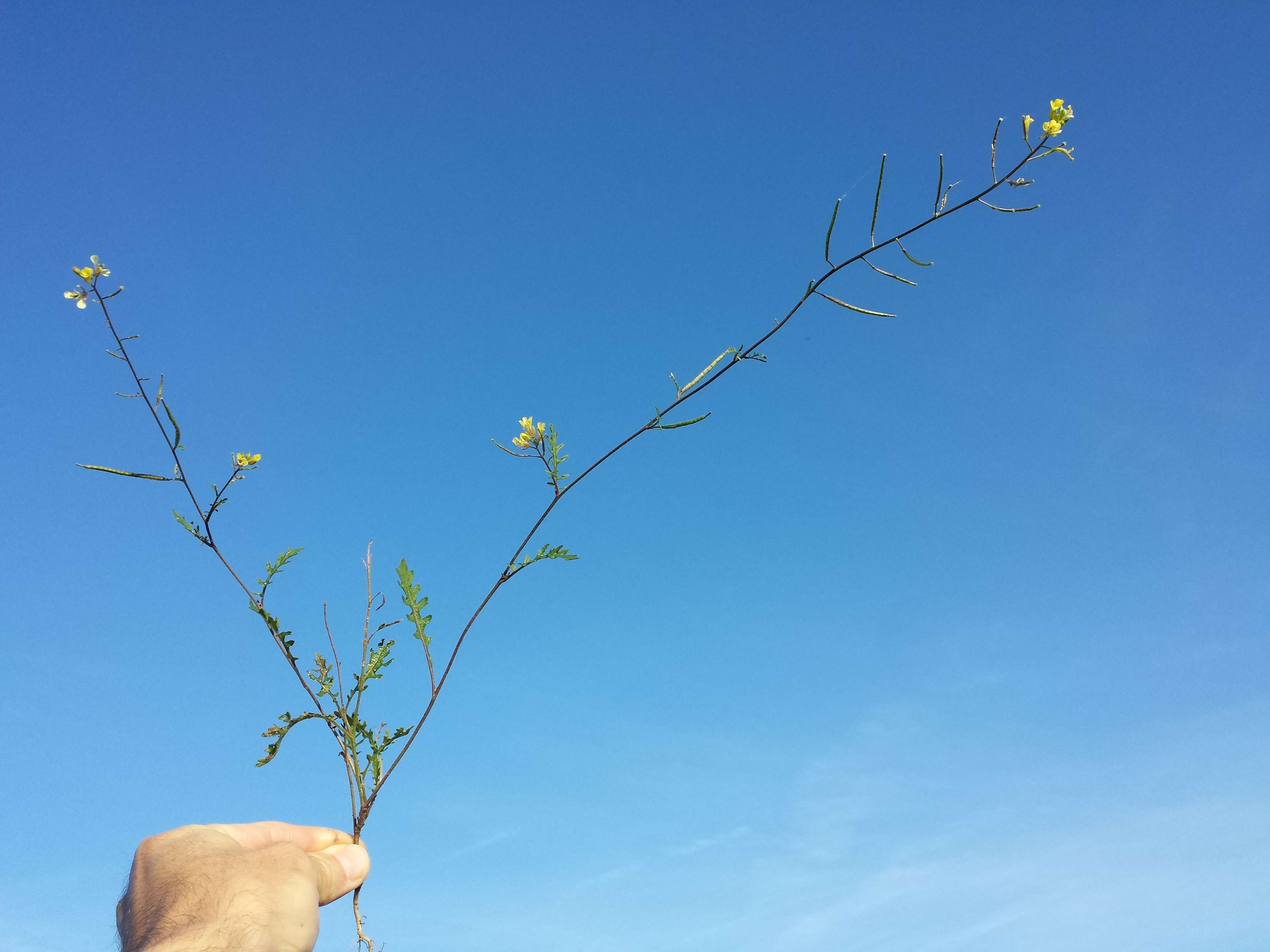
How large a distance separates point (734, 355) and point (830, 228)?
21.6 inches

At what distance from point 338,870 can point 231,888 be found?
1.23ft

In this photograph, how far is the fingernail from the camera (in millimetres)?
2916

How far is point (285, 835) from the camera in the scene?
307 cm

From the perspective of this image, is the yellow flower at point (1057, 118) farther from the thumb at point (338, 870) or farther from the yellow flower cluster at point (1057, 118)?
the thumb at point (338, 870)

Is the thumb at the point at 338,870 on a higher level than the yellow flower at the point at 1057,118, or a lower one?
lower

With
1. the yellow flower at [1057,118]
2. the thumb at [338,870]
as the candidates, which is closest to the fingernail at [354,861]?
the thumb at [338,870]

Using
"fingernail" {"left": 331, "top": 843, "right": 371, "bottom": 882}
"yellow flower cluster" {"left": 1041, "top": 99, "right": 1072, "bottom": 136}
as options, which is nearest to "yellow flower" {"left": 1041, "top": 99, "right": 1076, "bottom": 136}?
"yellow flower cluster" {"left": 1041, "top": 99, "right": 1072, "bottom": 136}

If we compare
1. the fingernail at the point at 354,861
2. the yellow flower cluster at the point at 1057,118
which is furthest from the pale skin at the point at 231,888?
the yellow flower cluster at the point at 1057,118

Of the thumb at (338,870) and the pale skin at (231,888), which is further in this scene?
the thumb at (338,870)

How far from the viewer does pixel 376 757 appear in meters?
3.03

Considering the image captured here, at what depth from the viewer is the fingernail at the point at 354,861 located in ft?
9.57

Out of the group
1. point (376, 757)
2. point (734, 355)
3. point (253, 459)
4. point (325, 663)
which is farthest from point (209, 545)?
point (734, 355)

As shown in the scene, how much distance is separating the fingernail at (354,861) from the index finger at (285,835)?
9 cm

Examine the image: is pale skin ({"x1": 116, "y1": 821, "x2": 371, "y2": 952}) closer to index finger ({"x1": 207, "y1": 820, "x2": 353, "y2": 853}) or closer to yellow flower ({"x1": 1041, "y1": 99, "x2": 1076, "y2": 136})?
index finger ({"x1": 207, "y1": 820, "x2": 353, "y2": 853})
